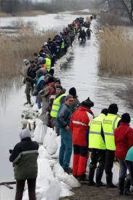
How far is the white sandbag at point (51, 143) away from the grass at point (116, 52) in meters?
15.4

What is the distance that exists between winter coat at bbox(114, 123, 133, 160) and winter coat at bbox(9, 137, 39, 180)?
5.63 feet

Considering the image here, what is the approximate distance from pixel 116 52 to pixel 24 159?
20.7 m

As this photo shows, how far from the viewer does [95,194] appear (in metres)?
10.6

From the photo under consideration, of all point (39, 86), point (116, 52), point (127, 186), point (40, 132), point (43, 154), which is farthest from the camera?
point (116, 52)

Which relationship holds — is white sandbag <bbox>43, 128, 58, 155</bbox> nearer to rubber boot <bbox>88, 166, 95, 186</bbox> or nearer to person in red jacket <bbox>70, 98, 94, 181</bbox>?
person in red jacket <bbox>70, 98, 94, 181</bbox>

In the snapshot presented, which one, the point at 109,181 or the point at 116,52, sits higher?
the point at 116,52

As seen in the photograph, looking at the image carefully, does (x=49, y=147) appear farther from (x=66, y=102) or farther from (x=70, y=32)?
(x=70, y=32)

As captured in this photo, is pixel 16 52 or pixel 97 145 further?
pixel 16 52

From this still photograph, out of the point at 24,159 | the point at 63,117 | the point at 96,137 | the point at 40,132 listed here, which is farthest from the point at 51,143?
the point at 24,159

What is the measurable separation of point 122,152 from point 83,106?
141 centimetres

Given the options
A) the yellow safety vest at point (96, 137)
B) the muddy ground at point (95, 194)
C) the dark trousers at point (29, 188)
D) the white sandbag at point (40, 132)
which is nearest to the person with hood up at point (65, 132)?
the yellow safety vest at point (96, 137)

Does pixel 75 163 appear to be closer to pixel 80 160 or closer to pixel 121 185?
pixel 80 160

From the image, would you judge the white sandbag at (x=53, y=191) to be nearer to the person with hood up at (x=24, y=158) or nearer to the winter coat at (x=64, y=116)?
the person with hood up at (x=24, y=158)

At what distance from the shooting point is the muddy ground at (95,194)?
34.0ft
